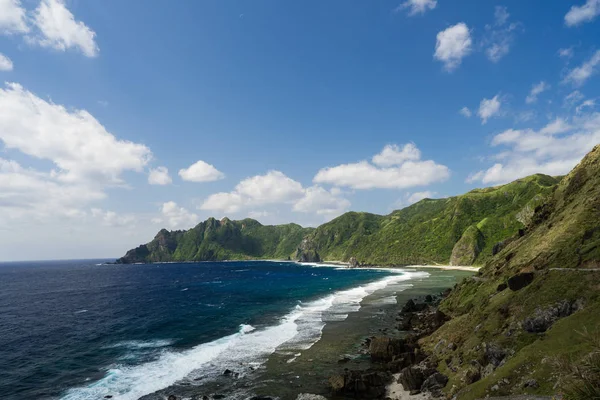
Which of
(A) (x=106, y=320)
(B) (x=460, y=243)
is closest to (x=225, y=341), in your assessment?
(A) (x=106, y=320)

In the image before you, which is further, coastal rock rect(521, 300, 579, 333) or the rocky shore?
the rocky shore

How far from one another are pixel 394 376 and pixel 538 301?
55.8 ft

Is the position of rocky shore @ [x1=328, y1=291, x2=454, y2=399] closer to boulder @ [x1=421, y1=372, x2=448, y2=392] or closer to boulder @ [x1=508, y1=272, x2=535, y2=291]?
boulder @ [x1=421, y1=372, x2=448, y2=392]

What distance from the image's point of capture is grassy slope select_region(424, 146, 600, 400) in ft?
77.5

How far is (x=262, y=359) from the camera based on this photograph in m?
43.2

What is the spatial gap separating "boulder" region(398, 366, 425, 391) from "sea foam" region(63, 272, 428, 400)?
55.1 ft

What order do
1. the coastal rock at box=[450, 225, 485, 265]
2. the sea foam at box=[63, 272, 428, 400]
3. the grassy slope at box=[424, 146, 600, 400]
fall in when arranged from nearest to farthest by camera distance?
the grassy slope at box=[424, 146, 600, 400]
the sea foam at box=[63, 272, 428, 400]
the coastal rock at box=[450, 225, 485, 265]

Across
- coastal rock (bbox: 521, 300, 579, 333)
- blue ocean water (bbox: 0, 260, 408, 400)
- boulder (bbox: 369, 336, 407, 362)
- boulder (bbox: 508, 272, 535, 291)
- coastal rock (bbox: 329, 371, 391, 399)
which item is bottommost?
blue ocean water (bbox: 0, 260, 408, 400)

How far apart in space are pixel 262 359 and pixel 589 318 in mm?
35821

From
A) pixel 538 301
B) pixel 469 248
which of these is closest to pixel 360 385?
pixel 538 301

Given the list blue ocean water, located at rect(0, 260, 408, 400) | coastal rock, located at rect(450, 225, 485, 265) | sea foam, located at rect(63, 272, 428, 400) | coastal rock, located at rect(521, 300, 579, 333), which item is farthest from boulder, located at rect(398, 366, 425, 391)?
coastal rock, located at rect(450, 225, 485, 265)

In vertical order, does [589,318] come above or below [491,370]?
above

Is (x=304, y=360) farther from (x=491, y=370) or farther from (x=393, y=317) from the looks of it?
(x=393, y=317)

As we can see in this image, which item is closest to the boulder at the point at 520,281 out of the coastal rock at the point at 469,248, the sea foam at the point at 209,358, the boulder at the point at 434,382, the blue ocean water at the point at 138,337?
the boulder at the point at 434,382
